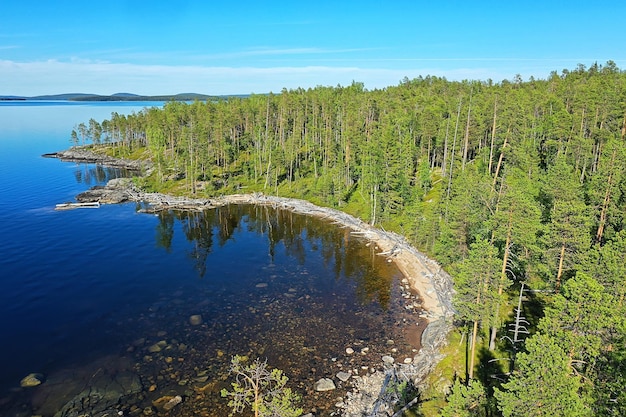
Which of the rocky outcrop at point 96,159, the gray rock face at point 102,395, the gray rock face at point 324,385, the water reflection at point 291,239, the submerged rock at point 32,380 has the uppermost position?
the rocky outcrop at point 96,159

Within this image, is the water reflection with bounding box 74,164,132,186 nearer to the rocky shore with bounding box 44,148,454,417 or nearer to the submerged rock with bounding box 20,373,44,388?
the rocky shore with bounding box 44,148,454,417

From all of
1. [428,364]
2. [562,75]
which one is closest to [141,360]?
[428,364]

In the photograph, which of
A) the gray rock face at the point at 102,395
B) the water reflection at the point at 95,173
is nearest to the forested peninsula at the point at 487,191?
the water reflection at the point at 95,173

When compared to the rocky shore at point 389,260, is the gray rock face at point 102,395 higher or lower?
lower

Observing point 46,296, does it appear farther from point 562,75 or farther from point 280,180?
point 562,75

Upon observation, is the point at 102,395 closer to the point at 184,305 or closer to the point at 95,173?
the point at 184,305

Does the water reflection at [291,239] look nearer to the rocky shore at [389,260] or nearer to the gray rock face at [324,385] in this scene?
the rocky shore at [389,260]

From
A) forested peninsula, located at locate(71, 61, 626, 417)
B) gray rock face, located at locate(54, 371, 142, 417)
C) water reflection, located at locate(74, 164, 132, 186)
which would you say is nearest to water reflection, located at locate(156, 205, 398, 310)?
forested peninsula, located at locate(71, 61, 626, 417)

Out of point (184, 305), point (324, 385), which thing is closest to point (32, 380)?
point (184, 305)
